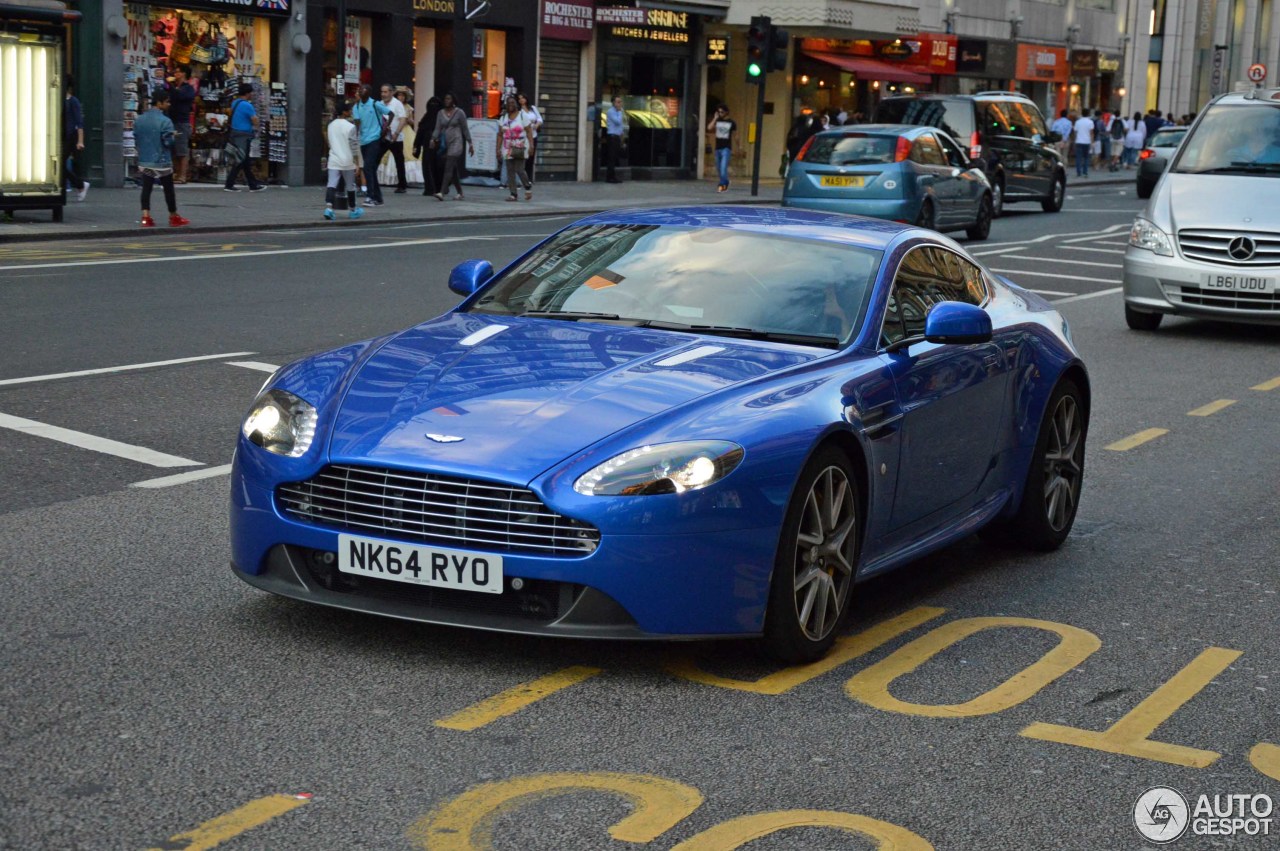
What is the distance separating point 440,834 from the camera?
158 inches

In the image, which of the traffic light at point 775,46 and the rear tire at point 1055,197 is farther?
the rear tire at point 1055,197

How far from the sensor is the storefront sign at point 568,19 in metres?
37.9

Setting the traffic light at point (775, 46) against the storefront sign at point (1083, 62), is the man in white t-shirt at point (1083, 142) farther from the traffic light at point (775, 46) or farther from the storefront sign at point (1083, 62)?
the traffic light at point (775, 46)

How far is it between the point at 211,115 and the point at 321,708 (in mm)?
27650

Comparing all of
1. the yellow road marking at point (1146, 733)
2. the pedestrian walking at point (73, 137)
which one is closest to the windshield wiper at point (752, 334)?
the yellow road marking at point (1146, 733)

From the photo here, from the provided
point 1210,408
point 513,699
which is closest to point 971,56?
point 1210,408

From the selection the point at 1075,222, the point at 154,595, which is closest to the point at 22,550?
the point at 154,595

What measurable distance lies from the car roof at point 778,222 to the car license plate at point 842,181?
17734mm

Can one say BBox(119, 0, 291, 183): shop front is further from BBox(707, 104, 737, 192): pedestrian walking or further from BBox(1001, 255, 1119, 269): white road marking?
BBox(1001, 255, 1119, 269): white road marking

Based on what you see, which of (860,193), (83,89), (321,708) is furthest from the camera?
(83,89)

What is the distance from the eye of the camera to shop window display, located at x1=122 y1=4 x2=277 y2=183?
97.5 feet

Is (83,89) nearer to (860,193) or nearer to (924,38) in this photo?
(860,193)

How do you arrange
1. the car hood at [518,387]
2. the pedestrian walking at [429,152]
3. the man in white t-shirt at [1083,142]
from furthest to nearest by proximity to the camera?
the man in white t-shirt at [1083,142] < the pedestrian walking at [429,152] < the car hood at [518,387]

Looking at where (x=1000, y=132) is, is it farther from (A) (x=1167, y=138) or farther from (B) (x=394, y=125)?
(B) (x=394, y=125)
